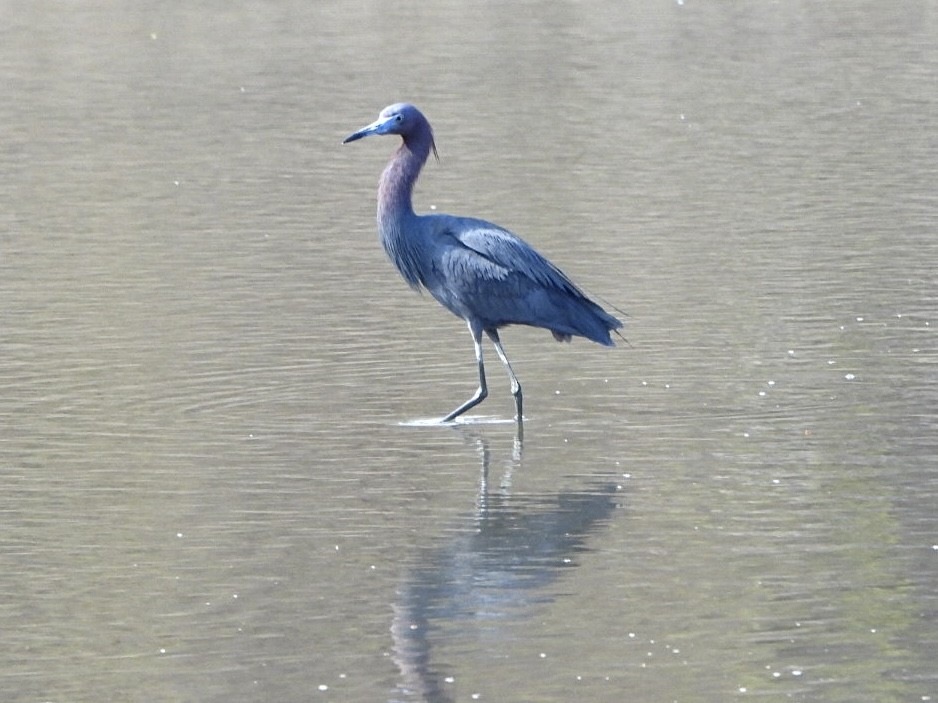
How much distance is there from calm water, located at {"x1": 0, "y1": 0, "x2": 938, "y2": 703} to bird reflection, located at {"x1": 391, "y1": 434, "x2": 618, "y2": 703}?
20mm

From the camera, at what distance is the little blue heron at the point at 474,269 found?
10.8 m

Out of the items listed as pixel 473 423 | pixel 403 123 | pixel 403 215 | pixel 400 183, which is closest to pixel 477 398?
pixel 473 423

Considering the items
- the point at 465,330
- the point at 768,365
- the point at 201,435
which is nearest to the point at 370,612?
the point at 201,435

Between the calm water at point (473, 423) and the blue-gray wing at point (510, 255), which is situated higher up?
the blue-gray wing at point (510, 255)

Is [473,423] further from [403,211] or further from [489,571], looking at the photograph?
[489,571]

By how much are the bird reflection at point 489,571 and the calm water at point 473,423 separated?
0.06 ft

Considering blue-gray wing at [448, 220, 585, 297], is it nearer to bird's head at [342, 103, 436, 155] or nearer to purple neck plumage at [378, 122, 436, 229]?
purple neck plumage at [378, 122, 436, 229]

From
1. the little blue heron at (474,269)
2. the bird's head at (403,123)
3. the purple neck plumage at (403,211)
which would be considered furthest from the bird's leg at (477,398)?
the bird's head at (403,123)

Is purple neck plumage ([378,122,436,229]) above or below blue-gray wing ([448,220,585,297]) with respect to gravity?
above

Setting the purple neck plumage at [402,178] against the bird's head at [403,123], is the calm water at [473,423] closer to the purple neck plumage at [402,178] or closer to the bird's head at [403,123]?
the purple neck plumage at [402,178]

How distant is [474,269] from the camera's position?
35.4 ft

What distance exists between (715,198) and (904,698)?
36.2ft

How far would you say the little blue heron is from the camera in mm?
10820

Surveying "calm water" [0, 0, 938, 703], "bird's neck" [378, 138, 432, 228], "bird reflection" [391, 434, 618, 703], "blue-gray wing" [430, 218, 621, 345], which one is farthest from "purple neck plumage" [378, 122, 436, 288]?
"bird reflection" [391, 434, 618, 703]
